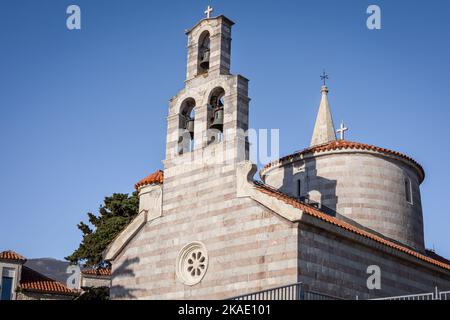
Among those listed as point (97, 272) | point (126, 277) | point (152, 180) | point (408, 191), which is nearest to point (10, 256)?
point (97, 272)

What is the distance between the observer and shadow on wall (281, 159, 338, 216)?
27438 millimetres

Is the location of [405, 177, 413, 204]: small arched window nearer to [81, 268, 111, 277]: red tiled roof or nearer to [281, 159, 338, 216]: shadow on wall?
[281, 159, 338, 216]: shadow on wall

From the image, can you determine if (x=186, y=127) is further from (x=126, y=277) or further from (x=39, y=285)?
(x=39, y=285)

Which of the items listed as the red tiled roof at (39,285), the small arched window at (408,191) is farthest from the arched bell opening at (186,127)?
the red tiled roof at (39,285)

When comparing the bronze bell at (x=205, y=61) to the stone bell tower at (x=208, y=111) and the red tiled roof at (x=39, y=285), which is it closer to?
the stone bell tower at (x=208, y=111)

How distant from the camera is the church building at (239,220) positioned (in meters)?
20.0

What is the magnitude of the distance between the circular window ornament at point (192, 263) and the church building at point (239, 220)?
0.03 metres

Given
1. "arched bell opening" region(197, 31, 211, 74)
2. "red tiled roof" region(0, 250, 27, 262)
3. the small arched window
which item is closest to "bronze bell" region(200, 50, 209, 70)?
"arched bell opening" region(197, 31, 211, 74)

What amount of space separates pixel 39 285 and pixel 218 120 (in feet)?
61.6

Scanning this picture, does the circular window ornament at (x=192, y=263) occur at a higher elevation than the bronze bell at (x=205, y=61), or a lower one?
lower

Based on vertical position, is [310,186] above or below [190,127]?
below

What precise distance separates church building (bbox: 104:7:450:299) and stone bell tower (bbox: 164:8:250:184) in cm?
4

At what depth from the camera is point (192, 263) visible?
2195 cm
